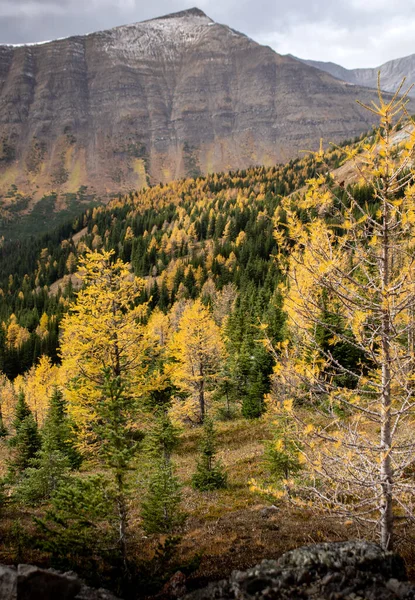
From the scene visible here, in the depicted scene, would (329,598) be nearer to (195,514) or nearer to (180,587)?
(180,587)

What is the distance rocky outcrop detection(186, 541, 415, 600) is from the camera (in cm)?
569

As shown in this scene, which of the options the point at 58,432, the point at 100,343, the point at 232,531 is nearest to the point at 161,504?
the point at 232,531

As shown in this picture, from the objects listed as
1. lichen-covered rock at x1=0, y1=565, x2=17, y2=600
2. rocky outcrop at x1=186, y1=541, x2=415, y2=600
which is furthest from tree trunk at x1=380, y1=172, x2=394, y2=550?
lichen-covered rock at x1=0, y1=565, x2=17, y2=600

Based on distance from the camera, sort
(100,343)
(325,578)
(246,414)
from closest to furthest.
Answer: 1. (325,578)
2. (100,343)
3. (246,414)

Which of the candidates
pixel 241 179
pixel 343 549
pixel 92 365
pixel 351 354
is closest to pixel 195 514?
pixel 92 365

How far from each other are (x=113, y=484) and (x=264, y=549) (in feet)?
15.8

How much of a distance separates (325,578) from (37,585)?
193 inches

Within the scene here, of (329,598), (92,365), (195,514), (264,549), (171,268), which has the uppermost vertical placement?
(171,268)

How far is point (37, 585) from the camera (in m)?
5.76

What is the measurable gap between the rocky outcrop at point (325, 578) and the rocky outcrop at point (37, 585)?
2.16 metres

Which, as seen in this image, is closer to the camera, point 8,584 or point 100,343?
point 8,584

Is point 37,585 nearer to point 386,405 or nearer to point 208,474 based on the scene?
point 386,405

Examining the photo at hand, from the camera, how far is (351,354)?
31.0 meters

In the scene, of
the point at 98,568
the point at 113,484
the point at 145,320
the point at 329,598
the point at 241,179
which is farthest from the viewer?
the point at 241,179
